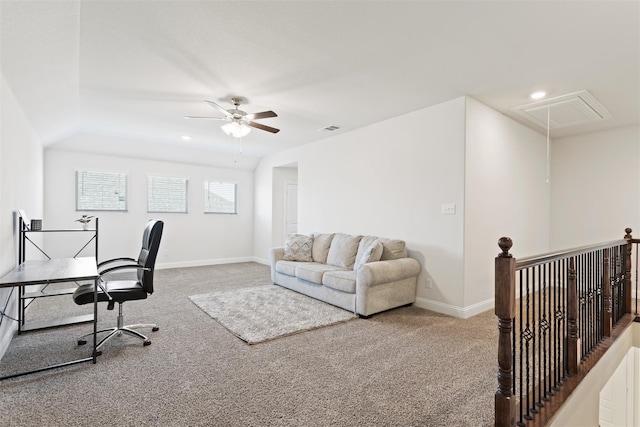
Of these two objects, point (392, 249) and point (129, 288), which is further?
point (392, 249)

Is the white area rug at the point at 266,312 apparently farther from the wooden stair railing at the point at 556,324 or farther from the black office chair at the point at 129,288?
the wooden stair railing at the point at 556,324

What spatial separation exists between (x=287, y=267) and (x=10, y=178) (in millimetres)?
3290

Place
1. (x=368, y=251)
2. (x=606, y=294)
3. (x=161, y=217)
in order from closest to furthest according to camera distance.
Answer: (x=606, y=294) < (x=368, y=251) < (x=161, y=217)

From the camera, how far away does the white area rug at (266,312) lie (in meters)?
3.23

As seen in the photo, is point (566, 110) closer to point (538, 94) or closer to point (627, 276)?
point (538, 94)

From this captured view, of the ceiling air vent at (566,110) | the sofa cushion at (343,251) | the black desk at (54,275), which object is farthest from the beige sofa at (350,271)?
the black desk at (54,275)

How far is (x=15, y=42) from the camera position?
7.55 ft

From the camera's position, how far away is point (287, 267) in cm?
489

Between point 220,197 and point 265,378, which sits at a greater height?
point 220,197

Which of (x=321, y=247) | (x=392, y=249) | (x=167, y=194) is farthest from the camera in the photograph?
(x=167, y=194)

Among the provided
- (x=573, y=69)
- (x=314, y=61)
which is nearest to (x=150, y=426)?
(x=314, y=61)

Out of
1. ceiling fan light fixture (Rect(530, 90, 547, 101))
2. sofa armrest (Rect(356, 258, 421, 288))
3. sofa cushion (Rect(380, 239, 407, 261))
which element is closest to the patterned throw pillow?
sofa cushion (Rect(380, 239, 407, 261))

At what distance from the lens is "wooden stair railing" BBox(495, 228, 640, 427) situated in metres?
1.60

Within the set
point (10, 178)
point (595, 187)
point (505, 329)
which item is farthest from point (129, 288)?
point (595, 187)
